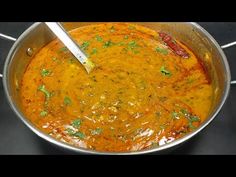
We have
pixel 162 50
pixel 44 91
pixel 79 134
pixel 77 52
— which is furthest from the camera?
pixel 162 50

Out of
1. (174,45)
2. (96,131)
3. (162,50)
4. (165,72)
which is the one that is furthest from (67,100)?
(174,45)

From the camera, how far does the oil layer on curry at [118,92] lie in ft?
6.53

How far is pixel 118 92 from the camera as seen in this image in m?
2.15

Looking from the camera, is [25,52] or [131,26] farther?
[131,26]

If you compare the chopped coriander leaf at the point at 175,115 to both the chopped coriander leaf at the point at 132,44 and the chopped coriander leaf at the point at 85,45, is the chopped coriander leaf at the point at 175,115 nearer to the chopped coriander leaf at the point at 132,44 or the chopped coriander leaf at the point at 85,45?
the chopped coriander leaf at the point at 132,44

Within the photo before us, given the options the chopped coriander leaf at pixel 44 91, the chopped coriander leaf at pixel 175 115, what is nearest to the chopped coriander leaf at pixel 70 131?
the chopped coriander leaf at pixel 44 91

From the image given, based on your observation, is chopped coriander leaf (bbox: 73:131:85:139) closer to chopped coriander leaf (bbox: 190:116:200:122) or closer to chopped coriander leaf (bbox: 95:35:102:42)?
chopped coriander leaf (bbox: 190:116:200:122)

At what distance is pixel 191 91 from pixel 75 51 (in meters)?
0.74

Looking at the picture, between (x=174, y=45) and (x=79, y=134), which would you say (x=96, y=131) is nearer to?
(x=79, y=134)

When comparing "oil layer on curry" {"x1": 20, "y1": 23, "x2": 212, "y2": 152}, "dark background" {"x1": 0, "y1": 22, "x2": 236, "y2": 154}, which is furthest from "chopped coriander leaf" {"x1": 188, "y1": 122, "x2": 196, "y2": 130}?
"dark background" {"x1": 0, "y1": 22, "x2": 236, "y2": 154}

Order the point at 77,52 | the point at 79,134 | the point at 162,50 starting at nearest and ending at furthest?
the point at 79,134
the point at 77,52
the point at 162,50

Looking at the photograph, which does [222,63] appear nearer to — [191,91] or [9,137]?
[191,91]
